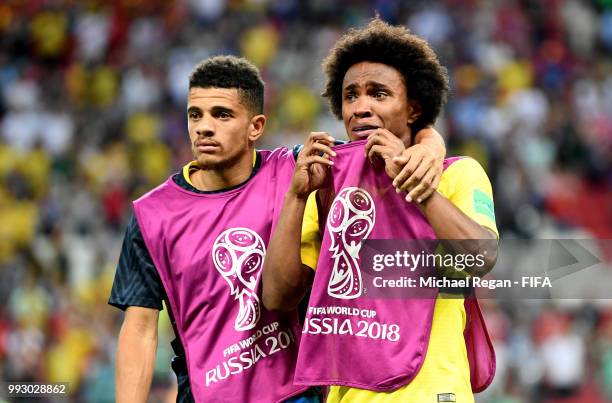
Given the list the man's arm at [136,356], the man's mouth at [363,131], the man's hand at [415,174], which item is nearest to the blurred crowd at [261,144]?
the man's arm at [136,356]

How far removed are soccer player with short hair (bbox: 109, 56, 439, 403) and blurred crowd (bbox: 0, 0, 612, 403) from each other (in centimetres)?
462

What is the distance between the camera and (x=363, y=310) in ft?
12.3

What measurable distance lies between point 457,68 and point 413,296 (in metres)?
10.5

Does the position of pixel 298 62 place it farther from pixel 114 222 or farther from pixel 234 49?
pixel 114 222

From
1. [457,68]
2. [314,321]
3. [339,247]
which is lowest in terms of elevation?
[314,321]

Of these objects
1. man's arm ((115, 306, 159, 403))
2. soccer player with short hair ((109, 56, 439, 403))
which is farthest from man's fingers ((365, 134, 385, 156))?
man's arm ((115, 306, 159, 403))

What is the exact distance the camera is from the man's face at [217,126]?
434cm

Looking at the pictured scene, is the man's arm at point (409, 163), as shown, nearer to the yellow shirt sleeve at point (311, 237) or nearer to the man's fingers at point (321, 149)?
the man's fingers at point (321, 149)

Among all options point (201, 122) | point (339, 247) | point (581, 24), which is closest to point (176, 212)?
point (201, 122)

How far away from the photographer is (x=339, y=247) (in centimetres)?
384

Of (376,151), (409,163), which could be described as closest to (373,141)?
(376,151)

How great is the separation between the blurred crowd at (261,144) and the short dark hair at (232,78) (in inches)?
187

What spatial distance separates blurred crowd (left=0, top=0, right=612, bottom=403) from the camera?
10320 mm

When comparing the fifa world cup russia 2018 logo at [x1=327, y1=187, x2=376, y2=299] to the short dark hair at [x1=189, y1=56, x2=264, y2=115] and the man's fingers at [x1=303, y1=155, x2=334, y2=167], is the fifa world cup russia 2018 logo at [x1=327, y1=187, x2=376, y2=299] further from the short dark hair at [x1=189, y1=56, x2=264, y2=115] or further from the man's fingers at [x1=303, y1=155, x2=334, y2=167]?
the short dark hair at [x1=189, y1=56, x2=264, y2=115]
